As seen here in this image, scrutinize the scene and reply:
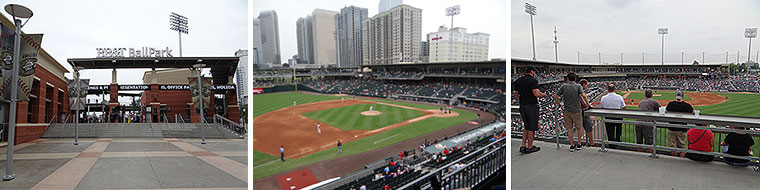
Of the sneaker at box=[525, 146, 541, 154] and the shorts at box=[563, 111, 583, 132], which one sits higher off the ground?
the shorts at box=[563, 111, 583, 132]

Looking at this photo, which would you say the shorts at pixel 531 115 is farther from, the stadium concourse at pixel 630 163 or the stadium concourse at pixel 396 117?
the stadium concourse at pixel 396 117

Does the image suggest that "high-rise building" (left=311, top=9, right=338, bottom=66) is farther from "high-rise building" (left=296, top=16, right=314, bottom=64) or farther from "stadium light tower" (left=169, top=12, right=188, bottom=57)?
"stadium light tower" (left=169, top=12, right=188, bottom=57)

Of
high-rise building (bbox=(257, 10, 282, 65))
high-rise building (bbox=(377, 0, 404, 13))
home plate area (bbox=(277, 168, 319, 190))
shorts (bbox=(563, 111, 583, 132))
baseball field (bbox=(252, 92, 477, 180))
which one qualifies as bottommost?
home plate area (bbox=(277, 168, 319, 190))

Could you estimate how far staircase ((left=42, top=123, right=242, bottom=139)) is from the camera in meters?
5.21

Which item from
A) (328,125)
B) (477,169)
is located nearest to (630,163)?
(477,169)

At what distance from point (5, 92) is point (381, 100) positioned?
1925 centimetres

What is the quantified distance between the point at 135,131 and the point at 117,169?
459 cm

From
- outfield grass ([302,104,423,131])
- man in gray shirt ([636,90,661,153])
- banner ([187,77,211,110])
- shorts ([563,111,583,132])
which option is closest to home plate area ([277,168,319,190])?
banner ([187,77,211,110])

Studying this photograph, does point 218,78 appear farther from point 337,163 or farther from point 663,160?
point 663,160

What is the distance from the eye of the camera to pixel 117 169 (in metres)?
2.90

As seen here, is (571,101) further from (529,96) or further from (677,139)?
(677,139)

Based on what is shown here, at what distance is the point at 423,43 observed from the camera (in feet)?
48.2

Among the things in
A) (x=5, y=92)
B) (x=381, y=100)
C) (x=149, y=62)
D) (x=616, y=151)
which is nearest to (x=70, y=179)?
(x=5, y=92)

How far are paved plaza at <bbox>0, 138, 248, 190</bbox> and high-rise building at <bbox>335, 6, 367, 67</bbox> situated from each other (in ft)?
18.4
